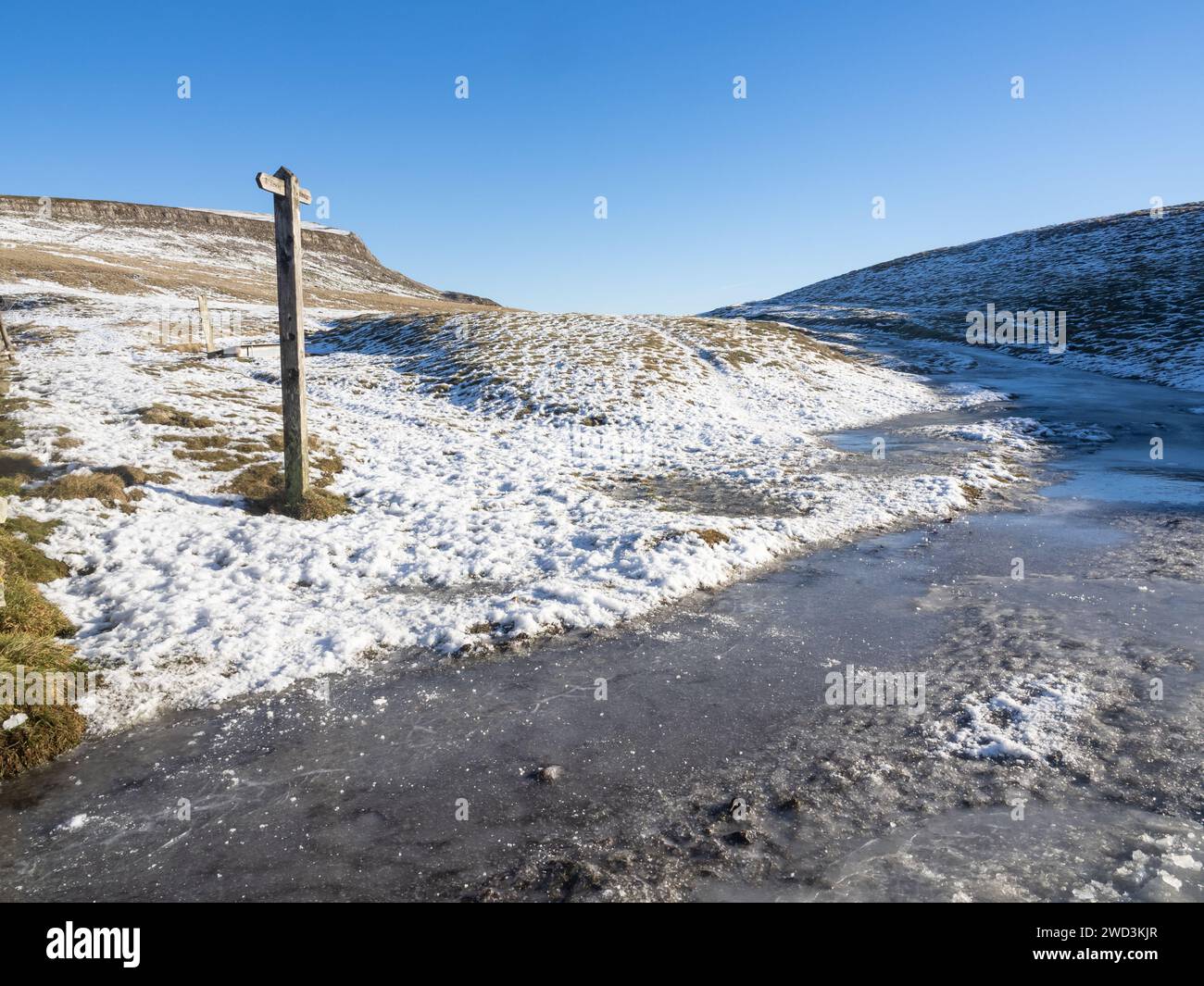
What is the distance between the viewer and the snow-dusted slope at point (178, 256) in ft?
141

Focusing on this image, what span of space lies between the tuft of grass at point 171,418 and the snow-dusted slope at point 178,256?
21525mm

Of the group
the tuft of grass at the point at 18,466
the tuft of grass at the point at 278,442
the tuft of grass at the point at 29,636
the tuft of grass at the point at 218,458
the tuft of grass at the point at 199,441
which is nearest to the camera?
the tuft of grass at the point at 29,636

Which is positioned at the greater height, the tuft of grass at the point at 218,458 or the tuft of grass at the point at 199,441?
the tuft of grass at the point at 199,441

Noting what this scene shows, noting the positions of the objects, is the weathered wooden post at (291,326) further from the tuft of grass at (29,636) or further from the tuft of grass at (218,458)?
the tuft of grass at (29,636)

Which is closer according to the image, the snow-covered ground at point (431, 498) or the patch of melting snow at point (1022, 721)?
the patch of melting snow at point (1022, 721)

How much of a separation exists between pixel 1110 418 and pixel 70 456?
31358 mm

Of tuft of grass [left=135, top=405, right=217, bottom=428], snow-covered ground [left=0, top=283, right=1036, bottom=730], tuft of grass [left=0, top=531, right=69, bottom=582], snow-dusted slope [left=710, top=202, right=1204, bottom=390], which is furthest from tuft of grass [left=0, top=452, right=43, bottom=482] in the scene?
snow-dusted slope [left=710, top=202, right=1204, bottom=390]

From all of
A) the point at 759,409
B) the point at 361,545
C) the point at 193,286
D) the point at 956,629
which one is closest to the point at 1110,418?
the point at 759,409

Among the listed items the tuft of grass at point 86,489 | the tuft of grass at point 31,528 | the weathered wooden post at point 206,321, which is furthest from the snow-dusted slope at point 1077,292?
the weathered wooden post at point 206,321

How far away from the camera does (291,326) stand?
36.5 feet

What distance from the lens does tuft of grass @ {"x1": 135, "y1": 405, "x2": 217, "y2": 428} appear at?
1441 centimetres

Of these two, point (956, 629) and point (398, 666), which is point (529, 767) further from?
point (956, 629)

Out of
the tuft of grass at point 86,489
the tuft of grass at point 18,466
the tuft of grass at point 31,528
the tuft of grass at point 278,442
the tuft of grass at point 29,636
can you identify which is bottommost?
the tuft of grass at point 29,636

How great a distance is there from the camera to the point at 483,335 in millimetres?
32375
